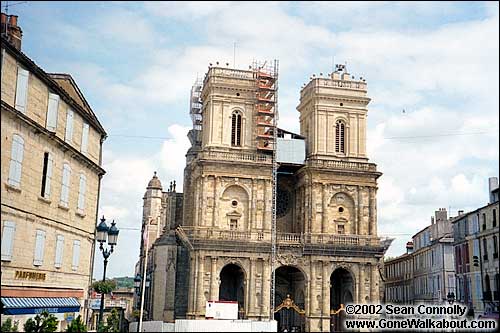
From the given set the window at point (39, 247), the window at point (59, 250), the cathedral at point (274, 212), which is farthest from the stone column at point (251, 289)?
the window at point (39, 247)

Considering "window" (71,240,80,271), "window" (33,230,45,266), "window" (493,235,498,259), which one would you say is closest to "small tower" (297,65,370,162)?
"window" (493,235,498,259)

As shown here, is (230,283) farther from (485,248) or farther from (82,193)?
(82,193)

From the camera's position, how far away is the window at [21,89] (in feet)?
81.1

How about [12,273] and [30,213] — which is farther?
[30,213]

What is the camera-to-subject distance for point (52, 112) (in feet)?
92.2

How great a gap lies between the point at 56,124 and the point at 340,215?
33.9m

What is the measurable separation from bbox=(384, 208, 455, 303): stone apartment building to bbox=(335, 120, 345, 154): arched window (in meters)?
13.0

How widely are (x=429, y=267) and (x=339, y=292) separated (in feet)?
37.0

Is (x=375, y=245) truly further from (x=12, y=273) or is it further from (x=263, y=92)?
(x=12, y=273)

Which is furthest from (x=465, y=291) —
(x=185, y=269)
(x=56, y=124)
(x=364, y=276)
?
(x=56, y=124)

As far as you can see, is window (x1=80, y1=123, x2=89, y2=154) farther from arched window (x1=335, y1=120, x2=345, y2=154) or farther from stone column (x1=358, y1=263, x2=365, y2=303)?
arched window (x1=335, y1=120, x2=345, y2=154)

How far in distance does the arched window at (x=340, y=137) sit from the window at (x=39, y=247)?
37.2 meters

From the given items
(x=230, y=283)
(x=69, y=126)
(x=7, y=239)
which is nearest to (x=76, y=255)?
(x=69, y=126)

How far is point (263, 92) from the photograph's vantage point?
6006cm
